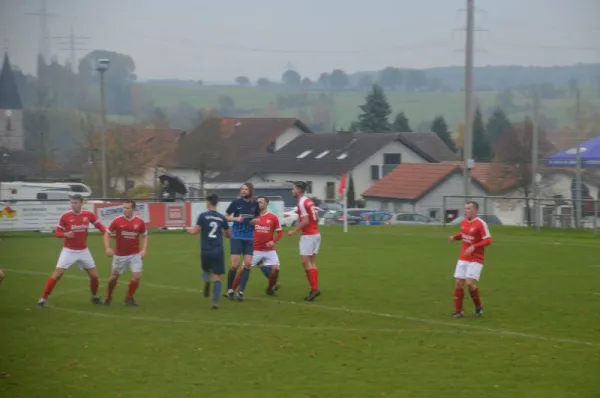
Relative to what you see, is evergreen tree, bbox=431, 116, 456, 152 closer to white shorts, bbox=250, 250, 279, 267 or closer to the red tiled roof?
the red tiled roof

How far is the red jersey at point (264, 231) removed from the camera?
1917 centimetres

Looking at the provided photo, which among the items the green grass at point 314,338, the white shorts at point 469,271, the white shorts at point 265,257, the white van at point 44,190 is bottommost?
the green grass at point 314,338

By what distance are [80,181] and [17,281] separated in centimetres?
3743

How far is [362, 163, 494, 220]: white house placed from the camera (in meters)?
66.4

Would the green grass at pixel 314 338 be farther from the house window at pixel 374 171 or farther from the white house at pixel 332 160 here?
the house window at pixel 374 171

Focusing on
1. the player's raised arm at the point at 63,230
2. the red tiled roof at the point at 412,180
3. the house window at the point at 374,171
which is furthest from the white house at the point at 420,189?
the player's raised arm at the point at 63,230

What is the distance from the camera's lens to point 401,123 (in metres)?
101

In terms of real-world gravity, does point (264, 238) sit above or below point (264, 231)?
below

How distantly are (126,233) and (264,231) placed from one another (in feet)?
9.13

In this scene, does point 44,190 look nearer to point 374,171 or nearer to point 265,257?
point 374,171

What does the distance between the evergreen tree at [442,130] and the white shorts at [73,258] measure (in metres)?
83.6

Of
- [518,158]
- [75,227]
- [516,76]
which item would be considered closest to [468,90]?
[518,158]

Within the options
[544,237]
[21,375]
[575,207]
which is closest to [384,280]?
[21,375]

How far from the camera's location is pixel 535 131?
5584cm
